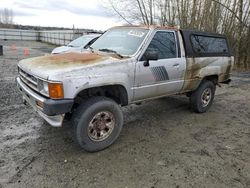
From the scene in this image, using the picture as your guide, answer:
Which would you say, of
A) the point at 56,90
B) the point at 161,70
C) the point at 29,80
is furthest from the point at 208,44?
the point at 29,80

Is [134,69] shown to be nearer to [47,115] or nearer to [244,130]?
[47,115]

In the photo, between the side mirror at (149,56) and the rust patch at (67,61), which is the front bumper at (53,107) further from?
the side mirror at (149,56)

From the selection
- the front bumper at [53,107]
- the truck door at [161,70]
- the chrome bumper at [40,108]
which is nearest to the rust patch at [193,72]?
the truck door at [161,70]

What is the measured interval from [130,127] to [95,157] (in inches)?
49.9

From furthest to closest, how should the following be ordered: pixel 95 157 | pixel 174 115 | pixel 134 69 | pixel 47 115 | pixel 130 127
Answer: pixel 174 115 < pixel 130 127 < pixel 134 69 < pixel 95 157 < pixel 47 115

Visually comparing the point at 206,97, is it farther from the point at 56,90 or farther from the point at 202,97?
the point at 56,90

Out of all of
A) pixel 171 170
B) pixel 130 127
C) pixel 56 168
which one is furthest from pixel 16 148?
pixel 171 170

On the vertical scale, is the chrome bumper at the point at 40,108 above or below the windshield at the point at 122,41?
below

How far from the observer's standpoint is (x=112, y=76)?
3471 millimetres

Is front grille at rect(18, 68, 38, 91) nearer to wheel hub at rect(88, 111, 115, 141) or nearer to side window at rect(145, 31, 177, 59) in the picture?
wheel hub at rect(88, 111, 115, 141)

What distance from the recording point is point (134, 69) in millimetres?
3764

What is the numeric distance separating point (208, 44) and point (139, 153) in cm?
321

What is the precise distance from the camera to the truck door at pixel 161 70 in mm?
3927

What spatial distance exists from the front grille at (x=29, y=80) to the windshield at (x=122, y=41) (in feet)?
4.45
